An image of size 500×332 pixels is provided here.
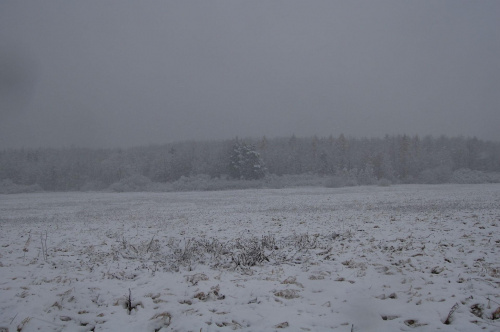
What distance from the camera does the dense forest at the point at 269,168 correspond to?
61.9 meters

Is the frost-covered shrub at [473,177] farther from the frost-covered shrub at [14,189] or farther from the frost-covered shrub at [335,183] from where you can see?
the frost-covered shrub at [14,189]

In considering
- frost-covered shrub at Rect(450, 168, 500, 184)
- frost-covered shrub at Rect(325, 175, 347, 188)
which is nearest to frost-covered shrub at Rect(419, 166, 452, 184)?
frost-covered shrub at Rect(450, 168, 500, 184)

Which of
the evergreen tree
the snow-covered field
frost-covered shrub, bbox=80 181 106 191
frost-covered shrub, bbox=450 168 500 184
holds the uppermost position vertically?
the evergreen tree

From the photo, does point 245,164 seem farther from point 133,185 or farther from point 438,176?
point 438,176

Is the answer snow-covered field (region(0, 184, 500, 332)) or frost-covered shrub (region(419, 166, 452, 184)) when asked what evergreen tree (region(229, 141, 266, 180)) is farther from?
snow-covered field (region(0, 184, 500, 332))

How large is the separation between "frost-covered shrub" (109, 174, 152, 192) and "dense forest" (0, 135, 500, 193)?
0.20 metres

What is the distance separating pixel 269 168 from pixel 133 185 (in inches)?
1443

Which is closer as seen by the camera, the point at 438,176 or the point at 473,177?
the point at 473,177

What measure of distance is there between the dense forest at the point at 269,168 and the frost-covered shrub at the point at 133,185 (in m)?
0.20

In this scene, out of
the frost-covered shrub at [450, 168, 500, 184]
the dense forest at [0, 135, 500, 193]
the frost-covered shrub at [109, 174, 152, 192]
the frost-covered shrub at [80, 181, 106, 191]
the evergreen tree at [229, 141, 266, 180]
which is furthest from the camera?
the frost-covered shrub at [80, 181, 106, 191]

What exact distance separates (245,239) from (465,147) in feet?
352

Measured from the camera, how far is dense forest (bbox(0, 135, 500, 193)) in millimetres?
61938

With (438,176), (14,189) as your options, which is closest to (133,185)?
(14,189)

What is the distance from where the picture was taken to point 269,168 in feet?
271
